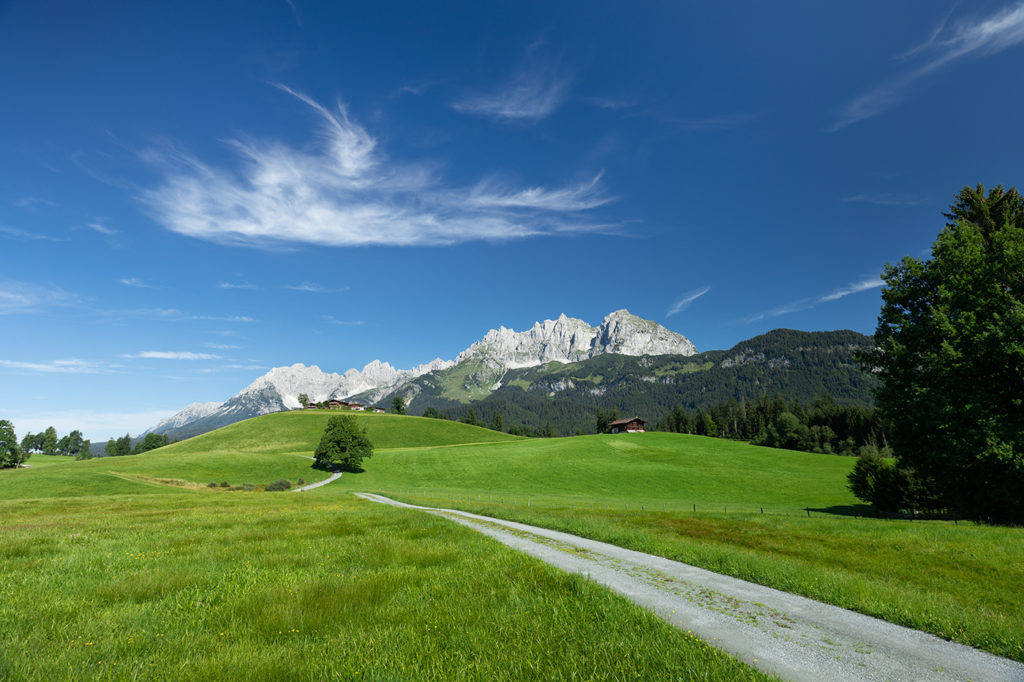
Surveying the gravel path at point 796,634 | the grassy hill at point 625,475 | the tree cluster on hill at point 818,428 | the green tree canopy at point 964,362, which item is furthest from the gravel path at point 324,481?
the tree cluster on hill at point 818,428

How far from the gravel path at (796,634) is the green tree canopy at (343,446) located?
90.4 meters

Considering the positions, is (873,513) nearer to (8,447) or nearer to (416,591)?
(416,591)

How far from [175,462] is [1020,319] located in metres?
120

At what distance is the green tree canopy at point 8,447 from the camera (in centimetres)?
11054

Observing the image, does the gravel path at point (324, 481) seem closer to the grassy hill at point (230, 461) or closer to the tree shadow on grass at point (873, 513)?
the grassy hill at point (230, 461)

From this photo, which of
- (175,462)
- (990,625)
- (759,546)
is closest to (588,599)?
(990,625)

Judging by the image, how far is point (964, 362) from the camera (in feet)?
102

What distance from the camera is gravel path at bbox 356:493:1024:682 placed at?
22.0ft

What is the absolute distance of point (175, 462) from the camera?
8844cm

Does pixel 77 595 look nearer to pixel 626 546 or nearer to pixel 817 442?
pixel 626 546

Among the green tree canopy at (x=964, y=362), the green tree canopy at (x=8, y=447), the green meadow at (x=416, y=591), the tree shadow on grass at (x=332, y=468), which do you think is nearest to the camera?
the green meadow at (x=416, y=591)

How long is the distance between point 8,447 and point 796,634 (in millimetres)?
172799

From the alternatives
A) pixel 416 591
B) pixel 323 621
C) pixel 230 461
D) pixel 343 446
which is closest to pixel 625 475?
pixel 343 446

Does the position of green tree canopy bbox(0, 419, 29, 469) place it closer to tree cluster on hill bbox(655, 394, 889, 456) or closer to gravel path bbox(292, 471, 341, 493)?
gravel path bbox(292, 471, 341, 493)
